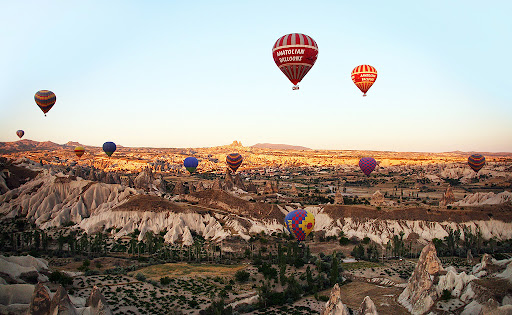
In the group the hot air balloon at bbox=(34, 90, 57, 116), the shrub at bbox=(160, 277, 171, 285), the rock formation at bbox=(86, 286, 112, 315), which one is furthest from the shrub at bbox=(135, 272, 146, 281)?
the hot air balloon at bbox=(34, 90, 57, 116)

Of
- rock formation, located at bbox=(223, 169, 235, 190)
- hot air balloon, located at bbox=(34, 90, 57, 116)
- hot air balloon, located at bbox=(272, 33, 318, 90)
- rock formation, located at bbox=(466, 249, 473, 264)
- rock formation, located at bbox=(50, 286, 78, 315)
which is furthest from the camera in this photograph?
rock formation, located at bbox=(223, 169, 235, 190)

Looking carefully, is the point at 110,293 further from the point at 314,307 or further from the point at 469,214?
the point at 469,214

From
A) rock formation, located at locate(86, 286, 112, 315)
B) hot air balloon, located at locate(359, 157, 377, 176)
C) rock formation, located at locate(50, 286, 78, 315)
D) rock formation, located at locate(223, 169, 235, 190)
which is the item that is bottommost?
rock formation, located at locate(86, 286, 112, 315)

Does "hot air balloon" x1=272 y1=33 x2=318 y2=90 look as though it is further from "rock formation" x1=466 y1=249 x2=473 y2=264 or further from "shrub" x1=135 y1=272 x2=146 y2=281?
"rock formation" x1=466 y1=249 x2=473 y2=264

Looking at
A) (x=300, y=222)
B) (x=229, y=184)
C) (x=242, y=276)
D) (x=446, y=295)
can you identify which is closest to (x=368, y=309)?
(x=446, y=295)

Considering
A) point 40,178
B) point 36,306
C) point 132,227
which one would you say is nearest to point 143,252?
point 132,227

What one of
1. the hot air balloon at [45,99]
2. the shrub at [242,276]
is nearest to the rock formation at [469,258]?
the shrub at [242,276]

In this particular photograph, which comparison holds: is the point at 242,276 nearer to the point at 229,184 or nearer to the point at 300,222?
the point at 300,222
